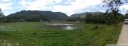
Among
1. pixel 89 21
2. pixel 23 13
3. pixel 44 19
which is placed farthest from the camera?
pixel 23 13

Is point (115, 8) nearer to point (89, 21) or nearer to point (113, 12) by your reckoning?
point (113, 12)

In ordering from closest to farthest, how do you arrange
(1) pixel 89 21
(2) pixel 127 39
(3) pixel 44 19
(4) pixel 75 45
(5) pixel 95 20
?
(2) pixel 127 39, (4) pixel 75 45, (5) pixel 95 20, (1) pixel 89 21, (3) pixel 44 19

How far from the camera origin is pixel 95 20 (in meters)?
75.3

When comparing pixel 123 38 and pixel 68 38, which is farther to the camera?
pixel 68 38

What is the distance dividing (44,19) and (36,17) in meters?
3.24

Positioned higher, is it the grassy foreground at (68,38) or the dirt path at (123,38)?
the dirt path at (123,38)

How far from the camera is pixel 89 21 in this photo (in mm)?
80312

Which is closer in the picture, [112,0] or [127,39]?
[127,39]

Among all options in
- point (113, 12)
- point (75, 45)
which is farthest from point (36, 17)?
point (75, 45)

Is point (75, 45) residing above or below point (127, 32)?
below

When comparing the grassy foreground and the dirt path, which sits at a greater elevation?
the dirt path

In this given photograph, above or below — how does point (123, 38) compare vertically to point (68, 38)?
above

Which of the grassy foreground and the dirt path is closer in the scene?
the dirt path

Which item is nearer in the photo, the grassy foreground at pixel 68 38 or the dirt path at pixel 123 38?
the dirt path at pixel 123 38
